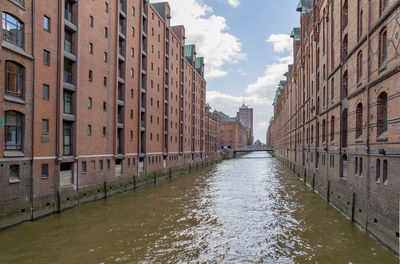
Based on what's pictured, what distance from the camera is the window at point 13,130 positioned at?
1548cm

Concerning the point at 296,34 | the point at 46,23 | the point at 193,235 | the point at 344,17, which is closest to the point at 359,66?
the point at 344,17

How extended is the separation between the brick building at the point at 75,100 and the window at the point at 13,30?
2.1 inches

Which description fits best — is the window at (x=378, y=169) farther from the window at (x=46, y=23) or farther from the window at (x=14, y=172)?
the window at (x=46, y=23)

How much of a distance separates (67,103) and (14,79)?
5281 millimetres

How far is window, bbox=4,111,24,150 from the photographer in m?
15.5

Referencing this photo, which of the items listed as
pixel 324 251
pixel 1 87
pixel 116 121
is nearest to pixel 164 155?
pixel 116 121

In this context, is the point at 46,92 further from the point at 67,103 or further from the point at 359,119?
the point at 359,119

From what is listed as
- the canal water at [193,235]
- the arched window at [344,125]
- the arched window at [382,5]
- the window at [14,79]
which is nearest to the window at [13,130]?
the window at [14,79]

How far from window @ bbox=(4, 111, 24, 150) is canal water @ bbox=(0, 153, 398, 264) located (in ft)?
14.2

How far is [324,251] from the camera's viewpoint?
12.0 meters

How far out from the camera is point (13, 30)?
15805 mm

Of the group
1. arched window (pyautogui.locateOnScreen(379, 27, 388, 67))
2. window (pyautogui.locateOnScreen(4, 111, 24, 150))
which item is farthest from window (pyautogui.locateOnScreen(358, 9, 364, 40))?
window (pyautogui.locateOnScreen(4, 111, 24, 150))

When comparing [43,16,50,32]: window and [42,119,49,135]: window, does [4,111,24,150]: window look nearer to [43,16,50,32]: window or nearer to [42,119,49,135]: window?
[42,119,49,135]: window

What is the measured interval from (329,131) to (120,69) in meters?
20.4
